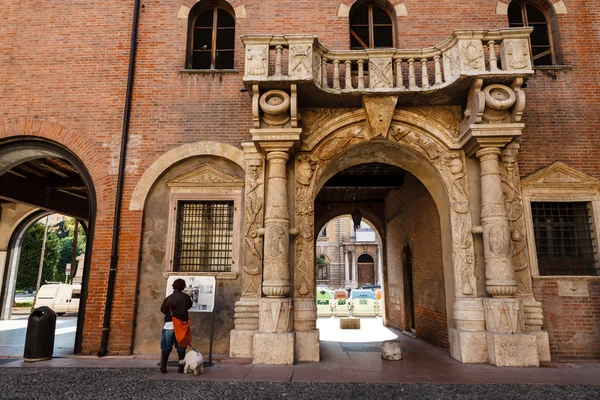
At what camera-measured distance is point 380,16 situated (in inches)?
411

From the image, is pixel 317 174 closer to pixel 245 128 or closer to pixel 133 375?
pixel 245 128

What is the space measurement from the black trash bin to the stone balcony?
625cm

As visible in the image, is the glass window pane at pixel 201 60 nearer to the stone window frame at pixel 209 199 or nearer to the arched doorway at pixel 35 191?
the stone window frame at pixel 209 199

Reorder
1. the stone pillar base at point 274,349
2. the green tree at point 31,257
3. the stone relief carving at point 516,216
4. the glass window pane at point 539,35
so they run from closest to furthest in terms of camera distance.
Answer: the stone pillar base at point 274,349
the stone relief carving at point 516,216
the glass window pane at point 539,35
the green tree at point 31,257

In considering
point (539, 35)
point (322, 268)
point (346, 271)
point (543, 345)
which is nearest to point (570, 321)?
point (543, 345)

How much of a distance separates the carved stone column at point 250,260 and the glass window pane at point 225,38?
132 inches

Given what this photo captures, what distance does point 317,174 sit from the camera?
874cm

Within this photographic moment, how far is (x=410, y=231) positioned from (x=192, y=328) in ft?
24.1

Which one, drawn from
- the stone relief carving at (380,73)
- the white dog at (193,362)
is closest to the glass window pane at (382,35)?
the stone relief carving at (380,73)

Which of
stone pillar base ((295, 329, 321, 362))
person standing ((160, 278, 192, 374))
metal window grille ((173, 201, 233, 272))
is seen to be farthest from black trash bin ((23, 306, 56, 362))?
stone pillar base ((295, 329, 321, 362))

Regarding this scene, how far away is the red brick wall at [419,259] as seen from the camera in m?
9.98

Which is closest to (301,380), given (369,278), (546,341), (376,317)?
(546,341)

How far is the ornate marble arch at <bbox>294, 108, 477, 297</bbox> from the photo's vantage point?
330 inches

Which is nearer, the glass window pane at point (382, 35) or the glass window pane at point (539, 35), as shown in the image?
the glass window pane at point (539, 35)
